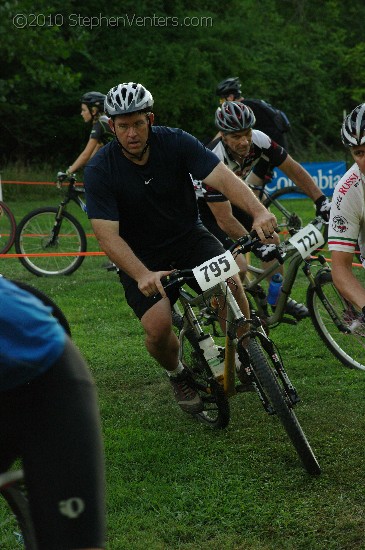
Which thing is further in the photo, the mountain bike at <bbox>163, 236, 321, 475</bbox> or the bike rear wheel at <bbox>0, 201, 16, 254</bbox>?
the bike rear wheel at <bbox>0, 201, 16, 254</bbox>

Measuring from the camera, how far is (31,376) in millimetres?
2635

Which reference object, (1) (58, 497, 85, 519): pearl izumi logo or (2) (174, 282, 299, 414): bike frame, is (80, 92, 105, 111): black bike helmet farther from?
(1) (58, 497, 85, 519): pearl izumi logo

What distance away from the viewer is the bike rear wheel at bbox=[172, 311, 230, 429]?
592 centimetres

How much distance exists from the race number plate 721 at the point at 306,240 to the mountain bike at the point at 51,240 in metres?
A: 6.39

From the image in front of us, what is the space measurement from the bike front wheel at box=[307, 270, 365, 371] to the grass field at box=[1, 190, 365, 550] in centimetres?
13

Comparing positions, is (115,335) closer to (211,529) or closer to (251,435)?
(251,435)

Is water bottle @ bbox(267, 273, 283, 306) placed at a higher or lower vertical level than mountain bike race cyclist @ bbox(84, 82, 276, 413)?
lower

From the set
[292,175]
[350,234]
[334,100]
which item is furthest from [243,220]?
[334,100]

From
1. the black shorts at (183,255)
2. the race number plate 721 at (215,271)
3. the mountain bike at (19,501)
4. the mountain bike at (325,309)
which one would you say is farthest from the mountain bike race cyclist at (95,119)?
the mountain bike at (19,501)

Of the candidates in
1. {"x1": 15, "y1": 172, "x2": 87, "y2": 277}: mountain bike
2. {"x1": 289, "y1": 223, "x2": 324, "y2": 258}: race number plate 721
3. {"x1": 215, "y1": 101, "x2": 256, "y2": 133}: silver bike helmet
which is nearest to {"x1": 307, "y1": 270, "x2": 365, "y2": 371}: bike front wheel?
{"x1": 289, "y1": 223, "x2": 324, "y2": 258}: race number plate 721

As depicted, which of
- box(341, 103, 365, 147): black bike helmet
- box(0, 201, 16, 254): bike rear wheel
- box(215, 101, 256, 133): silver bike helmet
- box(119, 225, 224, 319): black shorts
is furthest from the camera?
box(0, 201, 16, 254): bike rear wheel

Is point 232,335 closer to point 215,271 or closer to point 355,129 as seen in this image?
point 215,271

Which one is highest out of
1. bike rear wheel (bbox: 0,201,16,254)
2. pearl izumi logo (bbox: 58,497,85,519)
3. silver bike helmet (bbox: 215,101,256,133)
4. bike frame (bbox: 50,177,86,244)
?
pearl izumi logo (bbox: 58,497,85,519)
